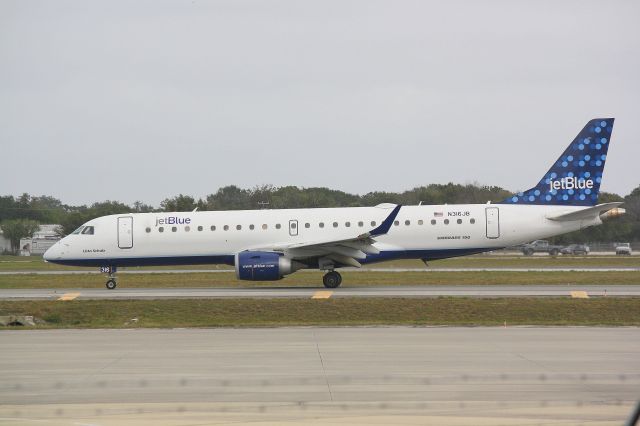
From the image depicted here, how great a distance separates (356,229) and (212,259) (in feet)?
18.0

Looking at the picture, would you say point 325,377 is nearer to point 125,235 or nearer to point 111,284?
point 111,284

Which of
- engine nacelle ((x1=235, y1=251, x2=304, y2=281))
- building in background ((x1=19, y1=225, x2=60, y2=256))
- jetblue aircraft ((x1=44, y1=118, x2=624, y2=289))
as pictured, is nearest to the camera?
engine nacelle ((x1=235, y1=251, x2=304, y2=281))

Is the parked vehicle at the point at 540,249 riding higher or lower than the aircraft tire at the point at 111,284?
higher

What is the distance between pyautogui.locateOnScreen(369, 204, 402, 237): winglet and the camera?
1231 inches

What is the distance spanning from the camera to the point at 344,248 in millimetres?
32406

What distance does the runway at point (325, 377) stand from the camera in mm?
10719

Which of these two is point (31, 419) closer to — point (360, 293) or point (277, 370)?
point (277, 370)

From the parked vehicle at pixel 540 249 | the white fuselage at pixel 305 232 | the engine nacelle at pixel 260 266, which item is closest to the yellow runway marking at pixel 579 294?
the white fuselage at pixel 305 232

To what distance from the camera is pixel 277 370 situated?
551 inches

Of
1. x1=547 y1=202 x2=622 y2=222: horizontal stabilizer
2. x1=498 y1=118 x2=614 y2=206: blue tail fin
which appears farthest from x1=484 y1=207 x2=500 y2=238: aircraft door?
x1=547 y1=202 x2=622 y2=222: horizontal stabilizer

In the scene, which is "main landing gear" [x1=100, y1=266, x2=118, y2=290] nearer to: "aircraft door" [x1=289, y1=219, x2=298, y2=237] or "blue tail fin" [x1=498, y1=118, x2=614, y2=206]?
"aircraft door" [x1=289, y1=219, x2=298, y2=237]

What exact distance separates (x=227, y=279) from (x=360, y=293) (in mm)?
11137

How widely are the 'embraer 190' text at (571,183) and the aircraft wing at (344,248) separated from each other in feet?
23.6

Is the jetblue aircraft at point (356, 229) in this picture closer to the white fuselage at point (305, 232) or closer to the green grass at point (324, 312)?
the white fuselage at point (305, 232)
